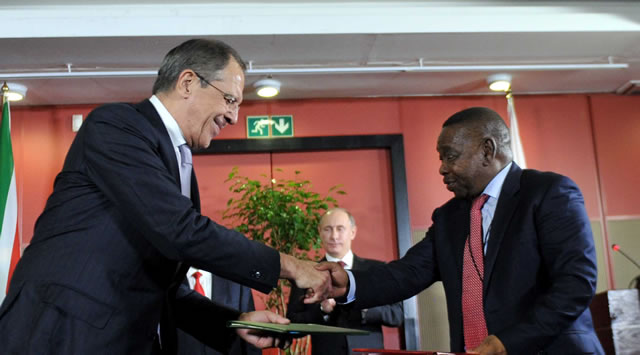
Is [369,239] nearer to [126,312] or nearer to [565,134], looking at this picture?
[565,134]

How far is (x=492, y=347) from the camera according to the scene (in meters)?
2.10

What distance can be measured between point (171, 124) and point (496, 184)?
4.05 ft

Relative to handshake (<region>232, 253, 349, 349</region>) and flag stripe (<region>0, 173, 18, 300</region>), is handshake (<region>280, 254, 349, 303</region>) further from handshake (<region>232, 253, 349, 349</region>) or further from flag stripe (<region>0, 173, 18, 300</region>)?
flag stripe (<region>0, 173, 18, 300</region>)

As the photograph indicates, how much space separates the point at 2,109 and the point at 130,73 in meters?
1.28

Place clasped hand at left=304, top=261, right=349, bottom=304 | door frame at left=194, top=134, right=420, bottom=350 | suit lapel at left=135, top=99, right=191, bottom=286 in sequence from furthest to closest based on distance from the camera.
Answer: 1. door frame at left=194, top=134, right=420, bottom=350
2. clasped hand at left=304, top=261, right=349, bottom=304
3. suit lapel at left=135, top=99, right=191, bottom=286

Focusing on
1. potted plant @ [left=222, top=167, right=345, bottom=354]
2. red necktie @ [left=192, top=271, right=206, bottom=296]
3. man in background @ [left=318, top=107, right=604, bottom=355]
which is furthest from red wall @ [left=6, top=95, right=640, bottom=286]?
man in background @ [left=318, top=107, right=604, bottom=355]

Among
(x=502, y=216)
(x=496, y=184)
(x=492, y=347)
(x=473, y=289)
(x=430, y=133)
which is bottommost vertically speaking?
(x=492, y=347)

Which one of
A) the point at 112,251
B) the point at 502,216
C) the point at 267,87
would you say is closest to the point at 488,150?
the point at 502,216

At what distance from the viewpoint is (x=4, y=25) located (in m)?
4.68

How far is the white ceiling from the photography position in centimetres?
475

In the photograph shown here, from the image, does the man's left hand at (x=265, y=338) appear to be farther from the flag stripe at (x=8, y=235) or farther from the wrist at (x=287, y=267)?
the flag stripe at (x=8, y=235)

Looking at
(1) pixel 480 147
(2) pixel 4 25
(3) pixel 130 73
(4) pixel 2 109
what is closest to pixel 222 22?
(3) pixel 130 73

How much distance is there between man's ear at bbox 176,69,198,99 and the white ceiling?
9.11 feet

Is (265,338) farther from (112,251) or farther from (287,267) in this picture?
(112,251)
